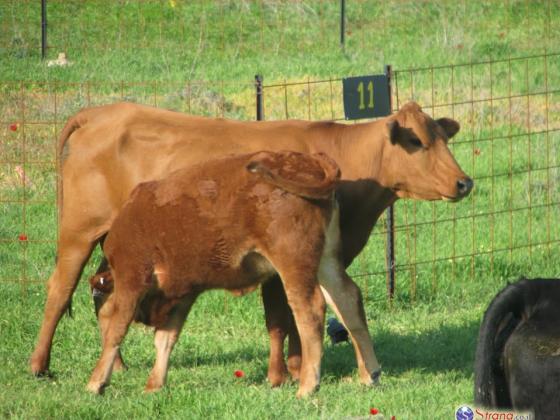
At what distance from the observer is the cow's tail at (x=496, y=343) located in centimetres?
534

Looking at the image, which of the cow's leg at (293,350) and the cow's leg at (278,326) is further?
the cow's leg at (293,350)

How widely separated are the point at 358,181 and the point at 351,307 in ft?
2.99

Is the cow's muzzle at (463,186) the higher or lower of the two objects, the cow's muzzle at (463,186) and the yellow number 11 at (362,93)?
the lower

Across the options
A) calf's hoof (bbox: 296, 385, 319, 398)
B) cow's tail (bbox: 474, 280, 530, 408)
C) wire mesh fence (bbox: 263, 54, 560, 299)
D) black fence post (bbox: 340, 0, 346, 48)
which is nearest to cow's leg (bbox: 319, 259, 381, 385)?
calf's hoof (bbox: 296, 385, 319, 398)

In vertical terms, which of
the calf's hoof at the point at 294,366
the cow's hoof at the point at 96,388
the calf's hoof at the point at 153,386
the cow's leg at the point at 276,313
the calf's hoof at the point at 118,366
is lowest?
the calf's hoof at the point at 118,366

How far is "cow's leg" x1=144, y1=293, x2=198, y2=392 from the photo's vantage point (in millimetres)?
7456

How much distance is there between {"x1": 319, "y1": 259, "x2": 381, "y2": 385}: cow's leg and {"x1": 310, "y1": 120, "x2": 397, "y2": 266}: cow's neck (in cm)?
33

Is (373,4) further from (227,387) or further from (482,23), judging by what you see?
(227,387)

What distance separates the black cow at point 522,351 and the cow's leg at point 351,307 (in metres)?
2.07

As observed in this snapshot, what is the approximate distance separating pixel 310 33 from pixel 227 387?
11988 mm

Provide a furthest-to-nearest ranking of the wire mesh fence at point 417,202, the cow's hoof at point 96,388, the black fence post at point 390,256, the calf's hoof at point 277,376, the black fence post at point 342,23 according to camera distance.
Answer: the black fence post at point 342,23 → the wire mesh fence at point 417,202 → the black fence post at point 390,256 → the calf's hoof at point 277,376 → the cow's hoof at point 96,388

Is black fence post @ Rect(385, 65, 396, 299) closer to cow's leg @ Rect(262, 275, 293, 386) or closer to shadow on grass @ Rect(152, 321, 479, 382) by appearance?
shadow on grass @ Rect(152, 321, 479, 382)

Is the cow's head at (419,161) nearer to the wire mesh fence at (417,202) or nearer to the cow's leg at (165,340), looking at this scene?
the wire mesh fence at (417,202)

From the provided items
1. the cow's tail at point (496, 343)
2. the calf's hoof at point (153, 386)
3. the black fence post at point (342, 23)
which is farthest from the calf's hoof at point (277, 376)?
the black fence post at point (342, 23)
